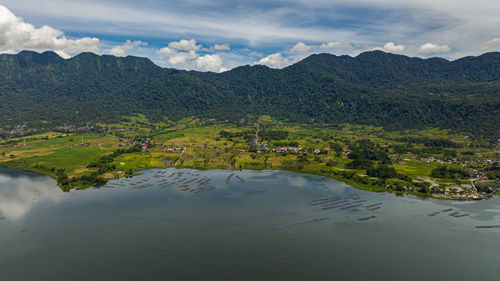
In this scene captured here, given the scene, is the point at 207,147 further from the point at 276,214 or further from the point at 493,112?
the point at 493,112

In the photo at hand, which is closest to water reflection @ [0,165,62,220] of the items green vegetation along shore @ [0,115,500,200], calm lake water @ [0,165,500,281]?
calm lake water @ [0,165,500,281]

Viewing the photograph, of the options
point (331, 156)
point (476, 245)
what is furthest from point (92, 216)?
point (331, 156)

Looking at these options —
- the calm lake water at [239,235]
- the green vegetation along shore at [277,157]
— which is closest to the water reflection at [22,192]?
the calm lake water at [239,235]

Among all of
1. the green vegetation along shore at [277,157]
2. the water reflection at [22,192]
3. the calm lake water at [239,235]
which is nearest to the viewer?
the calm lake water at [239,235]

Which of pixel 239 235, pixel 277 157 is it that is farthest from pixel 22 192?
pixel 277 157

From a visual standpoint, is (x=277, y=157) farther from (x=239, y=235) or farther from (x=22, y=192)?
(x=22, y=192)

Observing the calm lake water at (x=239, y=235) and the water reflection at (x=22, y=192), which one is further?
the water reflection at (x=22, y=192)

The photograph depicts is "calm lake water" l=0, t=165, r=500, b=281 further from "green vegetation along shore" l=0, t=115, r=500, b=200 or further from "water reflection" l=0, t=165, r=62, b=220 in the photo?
"green vegetation along shore" l=0, t=115, r=500, b=200

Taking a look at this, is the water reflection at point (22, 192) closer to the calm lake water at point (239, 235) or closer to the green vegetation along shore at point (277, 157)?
the calm lake water at point (239, 235)
